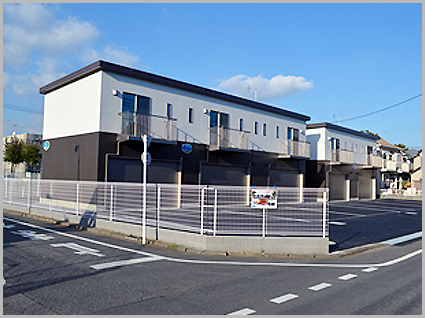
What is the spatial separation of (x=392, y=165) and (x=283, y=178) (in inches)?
989

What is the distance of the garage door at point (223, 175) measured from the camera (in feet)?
68.1

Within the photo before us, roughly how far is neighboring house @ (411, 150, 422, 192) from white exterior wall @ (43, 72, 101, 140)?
46691 millimetres

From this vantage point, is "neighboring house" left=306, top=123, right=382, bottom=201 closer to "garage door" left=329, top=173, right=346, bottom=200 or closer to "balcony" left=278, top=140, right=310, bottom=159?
"garage door" left=329, top=173, right=346, bottom=200

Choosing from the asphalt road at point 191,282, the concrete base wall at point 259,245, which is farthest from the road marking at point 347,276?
the concrete base wall at point 259,245

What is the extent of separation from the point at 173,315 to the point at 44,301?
6.28 feet

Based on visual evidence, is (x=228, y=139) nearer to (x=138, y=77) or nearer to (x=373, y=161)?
(x=138, y=77)

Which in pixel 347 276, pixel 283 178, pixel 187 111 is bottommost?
pixel 347 276

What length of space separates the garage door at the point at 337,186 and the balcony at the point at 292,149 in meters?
5.82

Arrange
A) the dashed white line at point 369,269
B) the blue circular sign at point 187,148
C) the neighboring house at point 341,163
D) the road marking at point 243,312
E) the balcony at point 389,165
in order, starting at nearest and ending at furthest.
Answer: the road marking at point 243,312, the dashed white line at point 369,269, the blue circular sign at point 187,148, the neighboring house at point 341,163, the balcony at point 389,165

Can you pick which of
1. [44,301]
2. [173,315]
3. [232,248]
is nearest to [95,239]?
[232,248]

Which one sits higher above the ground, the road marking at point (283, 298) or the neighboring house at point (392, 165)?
the neighboring house at point (392, 165)

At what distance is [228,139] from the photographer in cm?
2133

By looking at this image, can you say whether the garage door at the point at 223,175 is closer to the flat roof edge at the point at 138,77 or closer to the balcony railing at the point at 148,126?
the balcony railing at the point at 148,126

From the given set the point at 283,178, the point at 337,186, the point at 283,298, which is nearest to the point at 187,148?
the point at 283,178
